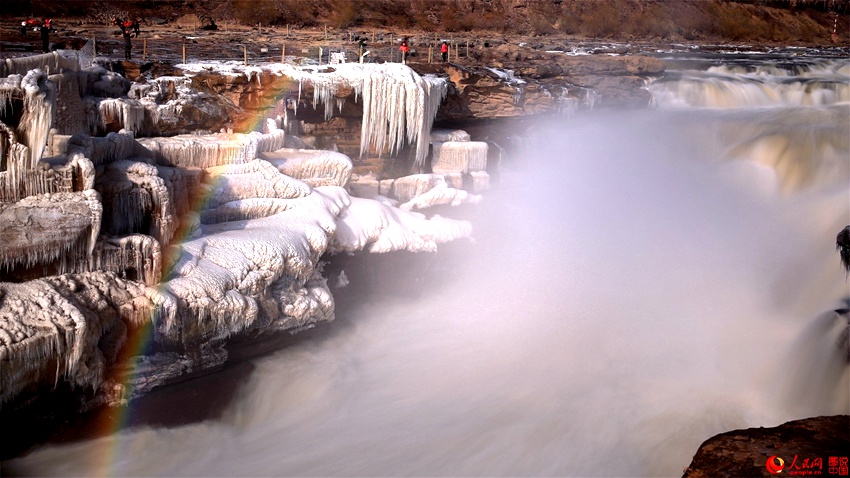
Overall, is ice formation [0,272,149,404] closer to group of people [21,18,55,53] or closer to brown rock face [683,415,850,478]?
brown rock face [683,415,850,478]

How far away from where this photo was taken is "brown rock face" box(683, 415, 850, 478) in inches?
224

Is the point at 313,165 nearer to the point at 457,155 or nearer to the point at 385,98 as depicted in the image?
the point at 385,98

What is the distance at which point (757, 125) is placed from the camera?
53.4 feet

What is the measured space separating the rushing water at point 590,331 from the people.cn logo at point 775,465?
8.58 feet

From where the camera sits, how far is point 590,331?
1175 centimetres

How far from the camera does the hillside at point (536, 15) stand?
28344 millimetres

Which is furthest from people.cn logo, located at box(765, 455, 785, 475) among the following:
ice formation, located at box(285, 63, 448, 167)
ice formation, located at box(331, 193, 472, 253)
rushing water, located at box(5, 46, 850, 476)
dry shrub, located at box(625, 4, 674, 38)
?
dry shrub, located at box(625, 4, 674, 38)

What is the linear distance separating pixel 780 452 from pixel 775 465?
228 millimetres

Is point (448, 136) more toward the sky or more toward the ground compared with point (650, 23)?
more toward the ground

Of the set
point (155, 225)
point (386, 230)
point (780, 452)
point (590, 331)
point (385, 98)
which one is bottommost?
point (590, 331)

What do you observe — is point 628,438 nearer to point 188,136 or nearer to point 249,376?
point 249,376

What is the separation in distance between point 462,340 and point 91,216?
18.1 feet

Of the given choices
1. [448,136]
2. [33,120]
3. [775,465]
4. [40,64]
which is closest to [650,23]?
[448,136]

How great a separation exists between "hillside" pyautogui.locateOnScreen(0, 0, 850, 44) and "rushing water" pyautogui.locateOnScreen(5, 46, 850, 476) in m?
16.5
